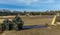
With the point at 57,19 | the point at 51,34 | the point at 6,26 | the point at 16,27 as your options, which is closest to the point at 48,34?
the point at 51,34

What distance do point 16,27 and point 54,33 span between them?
3.73 metres

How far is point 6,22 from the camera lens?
19.8m

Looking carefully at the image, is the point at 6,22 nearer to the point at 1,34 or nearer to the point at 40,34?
the point at 1,34

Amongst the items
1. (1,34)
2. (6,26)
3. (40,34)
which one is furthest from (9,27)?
(40,34)

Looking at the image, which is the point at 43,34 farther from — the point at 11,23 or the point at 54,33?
the point at 11,23

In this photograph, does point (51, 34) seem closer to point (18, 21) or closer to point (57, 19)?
point (18, 21)

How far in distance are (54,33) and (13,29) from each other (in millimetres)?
4271

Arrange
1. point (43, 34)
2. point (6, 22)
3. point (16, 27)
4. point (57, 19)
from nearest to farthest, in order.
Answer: point (43, 34) < point (16, 27) < point (6, 22) < point (57, 19)

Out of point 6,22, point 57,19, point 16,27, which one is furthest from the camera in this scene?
point 57,19

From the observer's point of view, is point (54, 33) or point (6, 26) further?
point (6, 26)

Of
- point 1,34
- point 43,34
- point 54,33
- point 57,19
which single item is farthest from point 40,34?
point 57,19

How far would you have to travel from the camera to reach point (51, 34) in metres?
16.1

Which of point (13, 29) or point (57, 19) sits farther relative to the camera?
point (57, 19)

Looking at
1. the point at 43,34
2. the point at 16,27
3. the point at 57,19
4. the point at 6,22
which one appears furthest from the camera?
the point at 57,19
